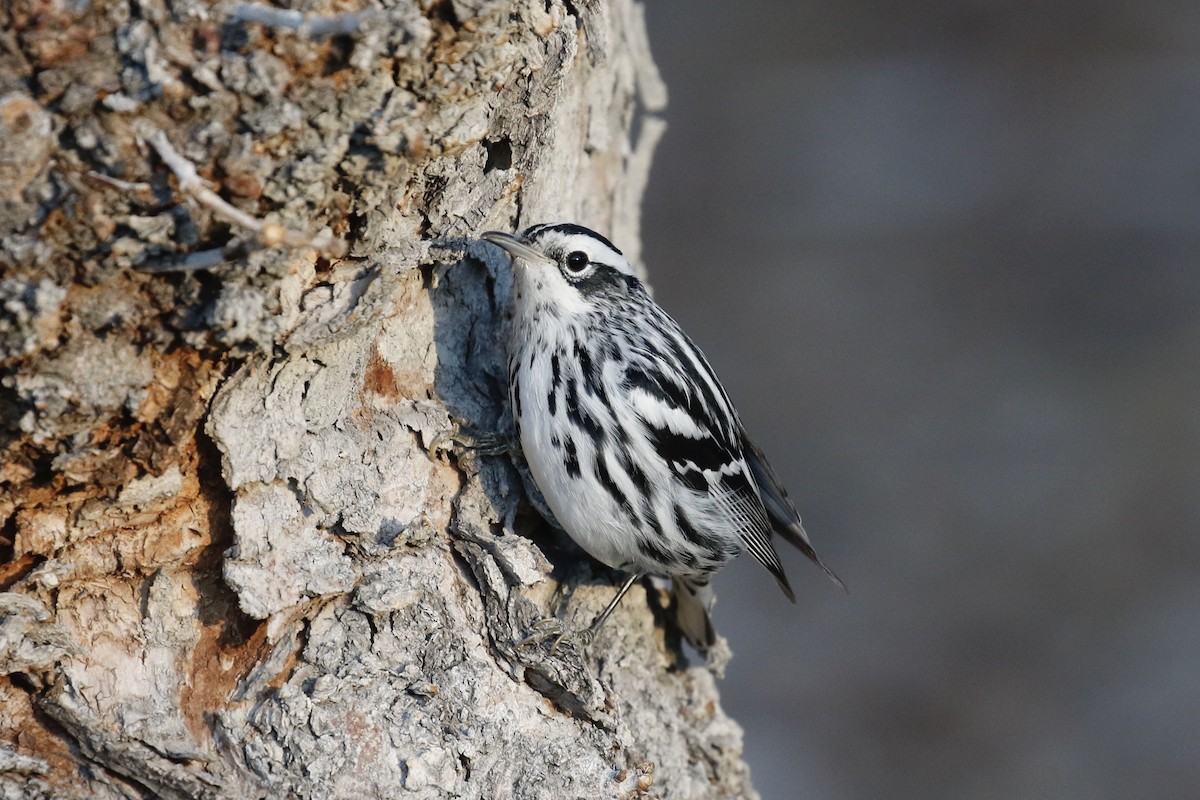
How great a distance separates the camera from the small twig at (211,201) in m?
2.60

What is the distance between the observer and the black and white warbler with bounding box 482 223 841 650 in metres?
3.93

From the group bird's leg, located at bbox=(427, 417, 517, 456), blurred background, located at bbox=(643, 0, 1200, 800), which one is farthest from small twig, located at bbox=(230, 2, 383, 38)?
blurred background, located at bbox=(643, 0, 1200, 800)

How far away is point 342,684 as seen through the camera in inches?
129

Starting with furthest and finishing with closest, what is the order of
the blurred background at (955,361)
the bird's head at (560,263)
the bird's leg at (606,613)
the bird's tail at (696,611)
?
the blurred background at (955,361)
the bird's tail at (696,611)
the bird's leg at (606,613)
the bird's head at (560,263)

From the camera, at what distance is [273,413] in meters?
3.27

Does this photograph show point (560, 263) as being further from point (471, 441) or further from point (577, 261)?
point (471, 441)

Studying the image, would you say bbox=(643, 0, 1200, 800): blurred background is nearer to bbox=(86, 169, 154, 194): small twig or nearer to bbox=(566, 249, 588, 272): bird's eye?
bbox=(566, 249, 588, 272): bird's eye

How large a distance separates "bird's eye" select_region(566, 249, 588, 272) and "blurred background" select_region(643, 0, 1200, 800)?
13.9 feet

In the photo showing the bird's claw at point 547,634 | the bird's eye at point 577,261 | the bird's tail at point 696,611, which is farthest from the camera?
the bird's tail at point 696,611

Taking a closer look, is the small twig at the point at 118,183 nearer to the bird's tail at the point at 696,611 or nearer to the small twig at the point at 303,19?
the small twig at the point at 303,19

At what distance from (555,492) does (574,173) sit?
1.38 m

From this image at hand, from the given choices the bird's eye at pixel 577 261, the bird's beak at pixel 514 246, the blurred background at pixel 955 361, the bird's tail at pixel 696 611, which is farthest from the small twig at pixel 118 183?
the blurred background at pixel 955 361

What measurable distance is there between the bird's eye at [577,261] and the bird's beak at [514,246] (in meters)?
0.11

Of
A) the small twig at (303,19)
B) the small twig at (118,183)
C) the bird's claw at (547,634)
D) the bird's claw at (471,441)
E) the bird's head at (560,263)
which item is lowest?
the bird's claw at (547,634)
